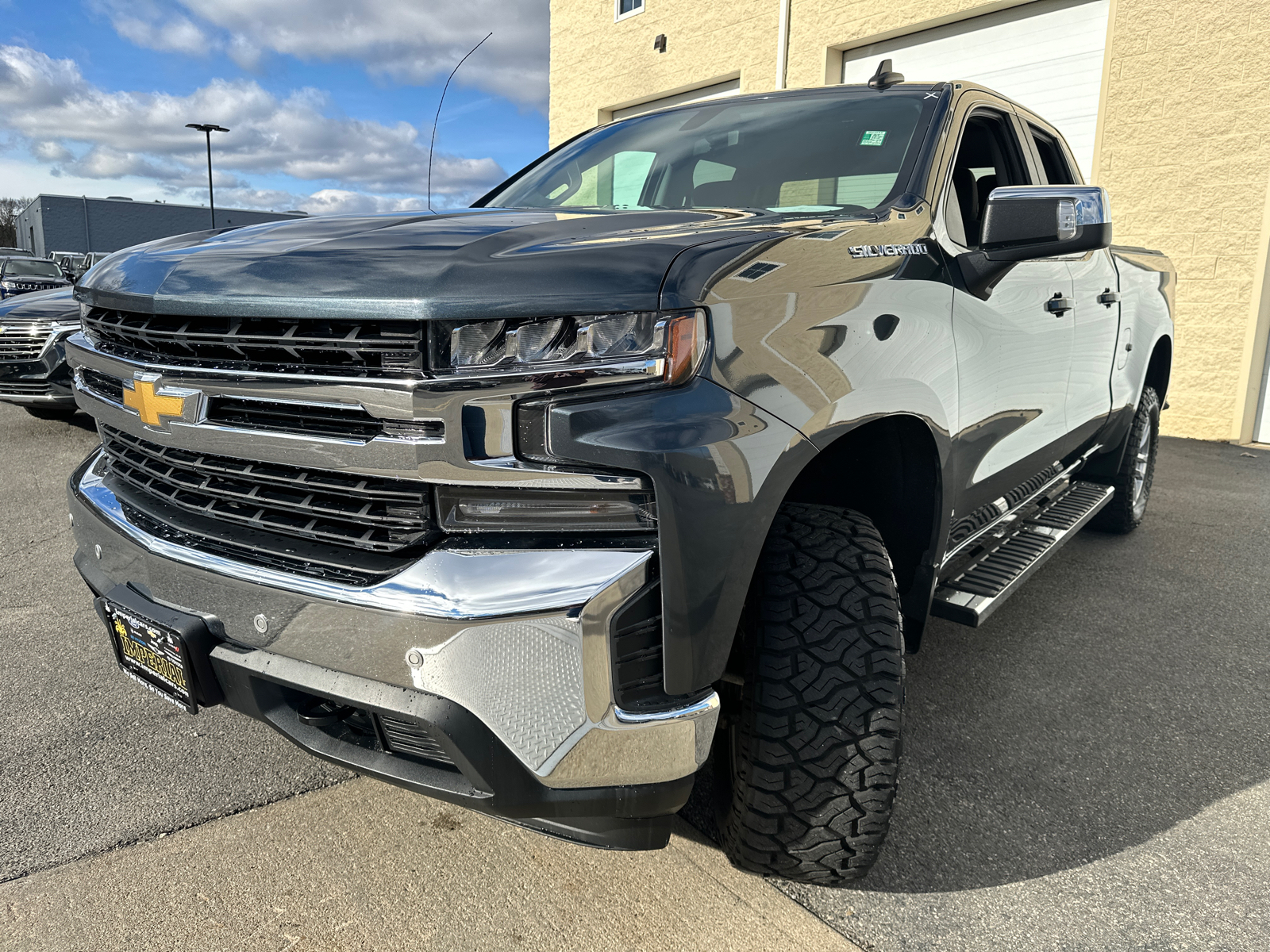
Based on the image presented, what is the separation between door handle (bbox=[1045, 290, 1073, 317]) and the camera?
279 centimetres

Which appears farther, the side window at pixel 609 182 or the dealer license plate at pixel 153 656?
the side window at pixel 609 182

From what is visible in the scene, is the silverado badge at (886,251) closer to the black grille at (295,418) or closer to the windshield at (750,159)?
the windshield at (750,159)

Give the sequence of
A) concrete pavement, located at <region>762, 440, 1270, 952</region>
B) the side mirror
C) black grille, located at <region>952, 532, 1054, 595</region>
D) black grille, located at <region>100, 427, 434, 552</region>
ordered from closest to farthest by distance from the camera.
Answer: black grille, located at <region>100, 427, 434, 552</region> → concrete pavement, located at <region>762, 440, 1270, 952</region> → the side mirror → black grille, located at <region>952, 532, 1054, 595</region>

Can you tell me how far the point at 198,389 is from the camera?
1.65 meters

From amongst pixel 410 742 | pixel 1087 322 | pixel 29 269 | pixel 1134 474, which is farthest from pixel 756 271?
pixel 29 269

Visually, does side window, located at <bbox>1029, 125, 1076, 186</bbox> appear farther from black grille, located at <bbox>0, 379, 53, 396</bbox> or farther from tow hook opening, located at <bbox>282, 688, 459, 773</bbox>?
black grille, located at <bbox>0, 379, 53, 396</bbox>

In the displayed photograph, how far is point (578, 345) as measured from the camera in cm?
140

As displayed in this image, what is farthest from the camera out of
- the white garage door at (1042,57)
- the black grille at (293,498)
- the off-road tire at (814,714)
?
the white garage door at (1042,57)

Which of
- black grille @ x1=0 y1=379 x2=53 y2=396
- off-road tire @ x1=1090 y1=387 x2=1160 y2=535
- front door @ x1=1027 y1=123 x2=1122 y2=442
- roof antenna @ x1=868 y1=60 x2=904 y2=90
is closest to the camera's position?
roof antenna @ x1=868 y1=60 x2=904 y2=90

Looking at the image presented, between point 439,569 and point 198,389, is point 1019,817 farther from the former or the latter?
point 198,389

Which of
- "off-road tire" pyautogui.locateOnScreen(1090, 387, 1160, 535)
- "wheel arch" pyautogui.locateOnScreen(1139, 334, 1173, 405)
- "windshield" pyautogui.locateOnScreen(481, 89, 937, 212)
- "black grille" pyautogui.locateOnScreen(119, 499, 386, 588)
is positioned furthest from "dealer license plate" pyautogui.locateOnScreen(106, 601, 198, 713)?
"wheel arch" pyautogui.locateOnScreen(1139, 334, 1173, 405)

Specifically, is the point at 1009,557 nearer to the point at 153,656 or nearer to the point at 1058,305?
the point at 1058,305

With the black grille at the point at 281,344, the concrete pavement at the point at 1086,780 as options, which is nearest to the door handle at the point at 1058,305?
the concrete pavement at the point at 1086,780

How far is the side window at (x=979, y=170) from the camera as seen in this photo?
2395mm
